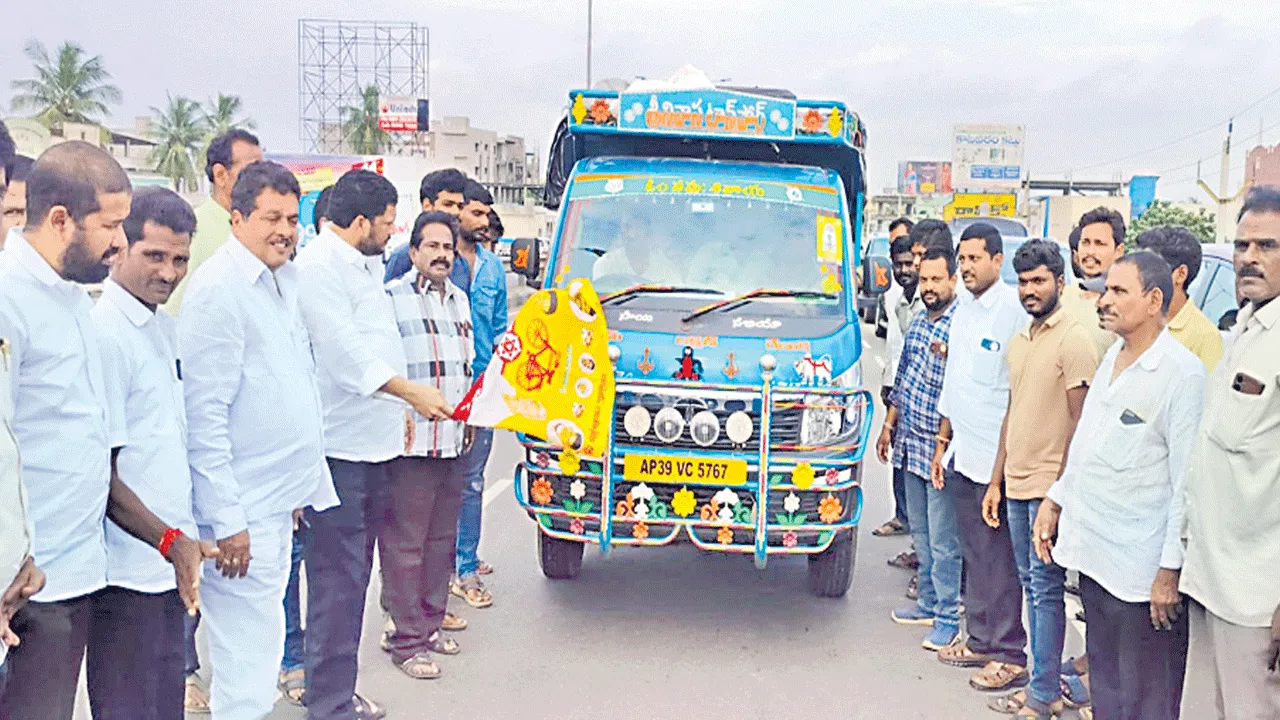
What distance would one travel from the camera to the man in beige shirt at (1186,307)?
168 inches

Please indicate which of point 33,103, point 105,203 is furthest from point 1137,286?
point 33,103

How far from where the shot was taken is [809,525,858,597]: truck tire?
5973 mm

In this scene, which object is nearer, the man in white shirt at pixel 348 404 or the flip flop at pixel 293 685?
the man in white shirt at pixel 348 404

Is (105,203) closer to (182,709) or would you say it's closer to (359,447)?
(182,709)

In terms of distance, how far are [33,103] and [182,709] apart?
4510cm

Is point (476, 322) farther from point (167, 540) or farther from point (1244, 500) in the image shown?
point (1244, 500)

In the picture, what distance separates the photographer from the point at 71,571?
2877 mm

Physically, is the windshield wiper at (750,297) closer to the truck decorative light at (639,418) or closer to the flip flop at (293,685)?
the truck decorative light at (639,418)

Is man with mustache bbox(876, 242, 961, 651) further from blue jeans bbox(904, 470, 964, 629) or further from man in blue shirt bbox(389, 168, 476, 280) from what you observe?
man in blue shirt bbox(389, 168, 476, 280)

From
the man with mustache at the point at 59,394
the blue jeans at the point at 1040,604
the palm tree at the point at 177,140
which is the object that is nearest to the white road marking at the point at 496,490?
the blue jeans at the point at 1040,604

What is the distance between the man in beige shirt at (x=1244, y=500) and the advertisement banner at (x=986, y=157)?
171ft

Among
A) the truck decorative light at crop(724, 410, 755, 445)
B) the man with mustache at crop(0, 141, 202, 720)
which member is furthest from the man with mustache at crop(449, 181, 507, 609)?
the man with mustache at crop(0, 141, 202, 720)

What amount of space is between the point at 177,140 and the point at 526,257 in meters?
48.6

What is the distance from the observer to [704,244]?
20.2 feet
